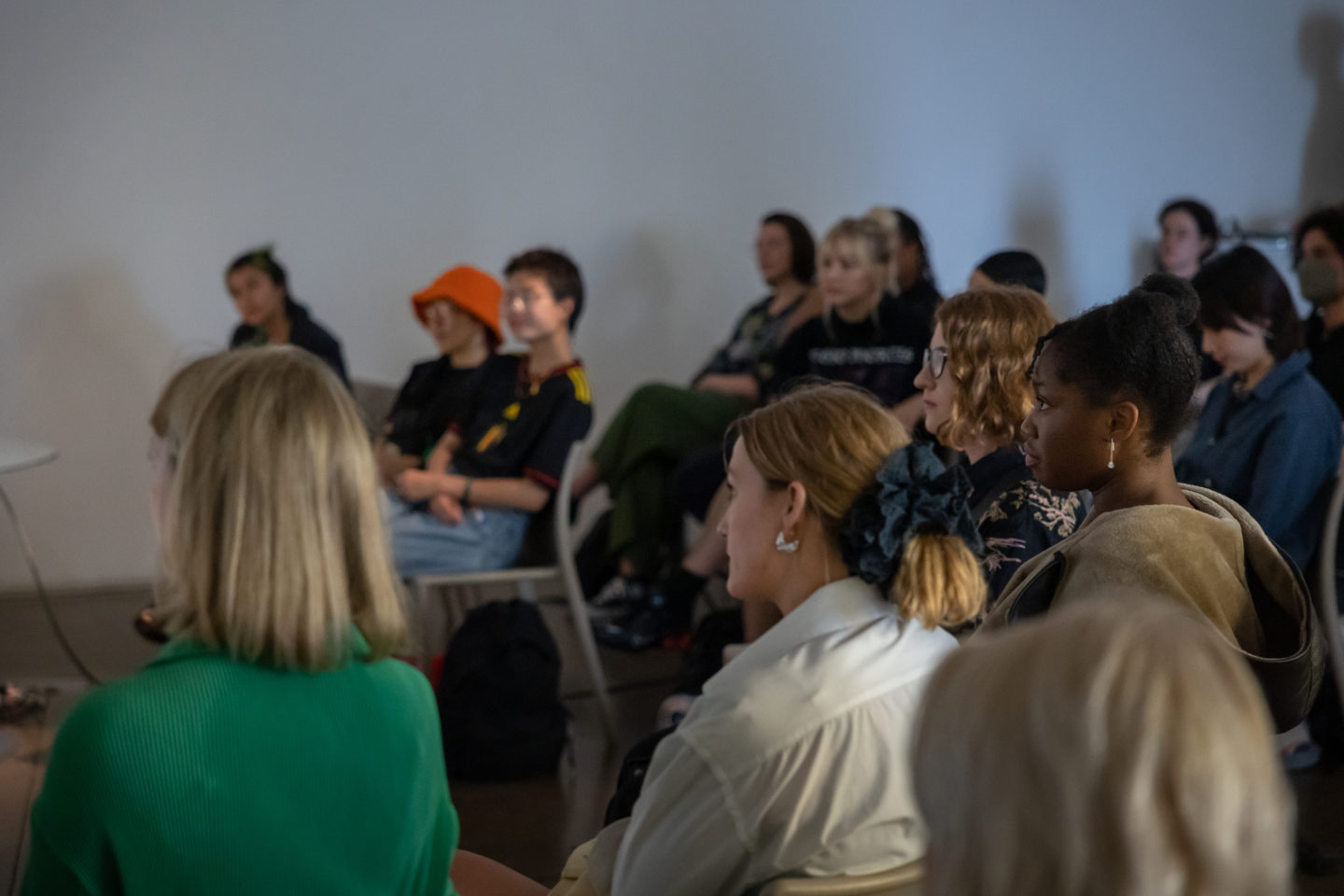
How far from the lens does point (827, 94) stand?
5.29m

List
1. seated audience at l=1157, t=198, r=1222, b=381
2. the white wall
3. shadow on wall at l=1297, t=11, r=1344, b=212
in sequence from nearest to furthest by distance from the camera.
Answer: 1. the white wall
2. seated audience at l=1157, t=198, r=1222, b=381
3. shadow on wall at l=1297, t=11, r=1344, b=212

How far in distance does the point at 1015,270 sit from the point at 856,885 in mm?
2165

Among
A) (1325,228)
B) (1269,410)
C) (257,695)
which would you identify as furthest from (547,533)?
(257,695)

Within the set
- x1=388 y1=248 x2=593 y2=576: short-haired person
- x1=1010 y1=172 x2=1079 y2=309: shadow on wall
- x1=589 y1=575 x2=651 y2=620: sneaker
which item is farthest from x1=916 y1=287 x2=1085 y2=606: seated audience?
x1=1010 y1=172 x2=1079 y2=309: shadow on wall

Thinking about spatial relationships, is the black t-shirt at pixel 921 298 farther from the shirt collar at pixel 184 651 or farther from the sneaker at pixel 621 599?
the shirt collar at pixel 184 651

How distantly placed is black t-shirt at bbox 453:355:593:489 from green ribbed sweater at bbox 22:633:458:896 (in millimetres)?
2140

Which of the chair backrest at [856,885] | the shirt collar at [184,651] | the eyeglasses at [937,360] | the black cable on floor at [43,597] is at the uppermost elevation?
the shirt collar at [184,651]

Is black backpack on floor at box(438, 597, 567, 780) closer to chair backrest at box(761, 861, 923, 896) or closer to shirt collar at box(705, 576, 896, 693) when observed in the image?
shirt collar at box(705, 576, 896, 693)

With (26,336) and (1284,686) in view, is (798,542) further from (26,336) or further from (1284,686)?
(26,336)

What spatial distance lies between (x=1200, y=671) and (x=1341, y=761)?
8.90ft

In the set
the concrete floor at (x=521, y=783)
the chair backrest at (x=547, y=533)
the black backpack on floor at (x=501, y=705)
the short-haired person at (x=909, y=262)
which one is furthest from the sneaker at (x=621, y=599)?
the short-haired person at (x=909, y=262)

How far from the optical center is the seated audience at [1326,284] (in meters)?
3.29

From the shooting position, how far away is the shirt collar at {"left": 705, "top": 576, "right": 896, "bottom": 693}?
1.22 meters

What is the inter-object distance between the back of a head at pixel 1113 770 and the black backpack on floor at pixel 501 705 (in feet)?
7.81
